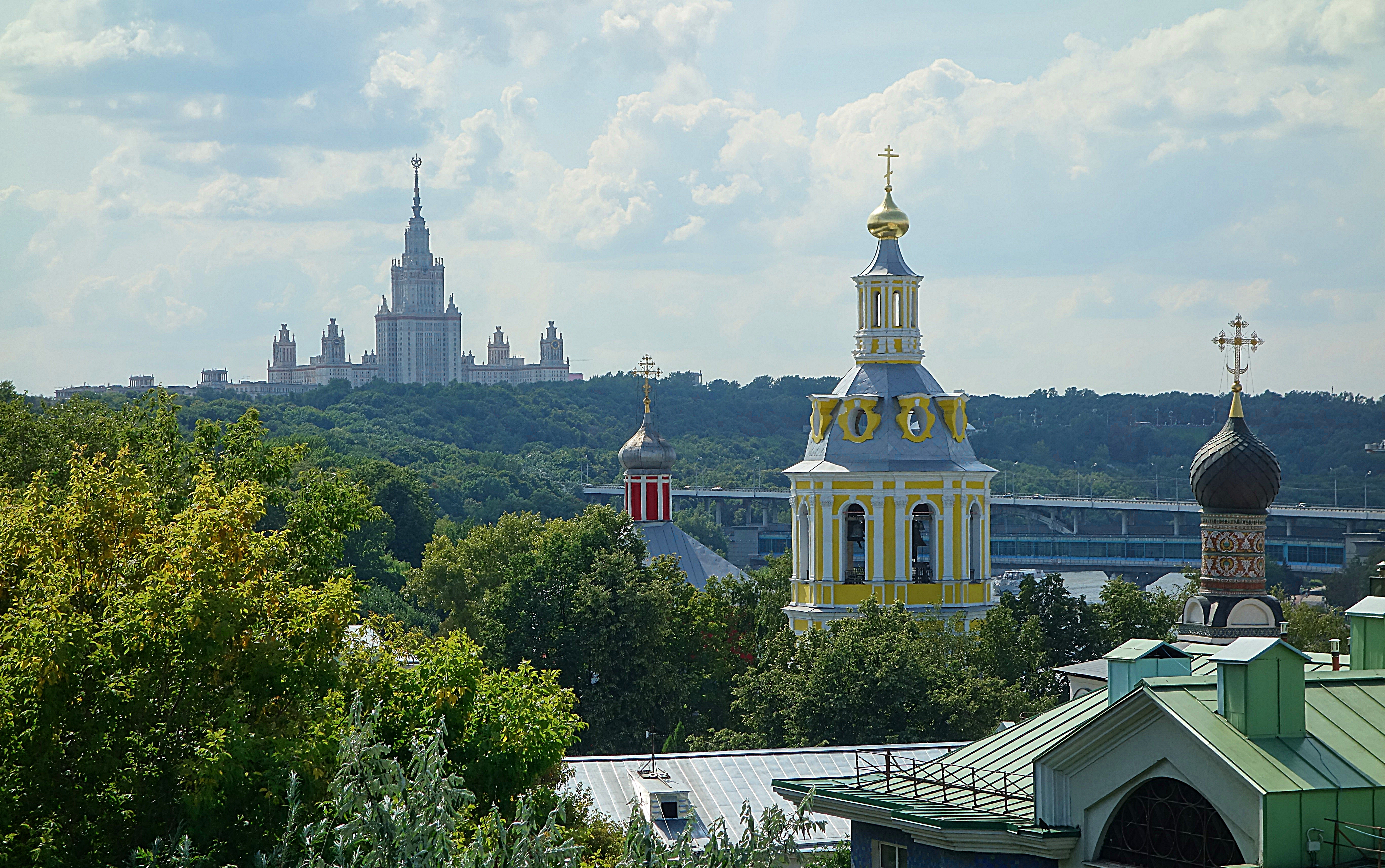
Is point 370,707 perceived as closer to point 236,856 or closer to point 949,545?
point 236,856

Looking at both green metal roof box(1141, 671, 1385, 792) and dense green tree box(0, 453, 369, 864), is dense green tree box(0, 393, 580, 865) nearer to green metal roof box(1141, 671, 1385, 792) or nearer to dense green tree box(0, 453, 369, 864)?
dense green tree box(0, 453, 369, 864)

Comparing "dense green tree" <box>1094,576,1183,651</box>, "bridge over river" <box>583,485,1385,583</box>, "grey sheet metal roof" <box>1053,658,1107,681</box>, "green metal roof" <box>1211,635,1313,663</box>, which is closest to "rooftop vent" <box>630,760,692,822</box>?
"grey sheet metal roof" <box>1053,658,1107,681</box>

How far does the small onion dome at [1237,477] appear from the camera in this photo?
37.2m

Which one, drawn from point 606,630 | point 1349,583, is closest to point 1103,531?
point 1349,583

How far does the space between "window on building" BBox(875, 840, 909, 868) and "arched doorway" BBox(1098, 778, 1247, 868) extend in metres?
2.60

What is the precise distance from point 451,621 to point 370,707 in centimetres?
3998

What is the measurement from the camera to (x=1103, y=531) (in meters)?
173

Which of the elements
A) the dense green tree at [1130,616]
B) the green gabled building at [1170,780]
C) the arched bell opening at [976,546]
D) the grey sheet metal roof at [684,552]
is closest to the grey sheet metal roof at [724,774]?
the green gabled building at [1170,780]

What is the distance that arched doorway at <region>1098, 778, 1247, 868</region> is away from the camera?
16.6 metres

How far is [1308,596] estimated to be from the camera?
336 feet

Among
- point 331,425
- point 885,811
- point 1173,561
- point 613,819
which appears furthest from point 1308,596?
point 331,425

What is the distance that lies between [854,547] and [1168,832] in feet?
113

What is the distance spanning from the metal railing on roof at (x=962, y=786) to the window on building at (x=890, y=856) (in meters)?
0.58

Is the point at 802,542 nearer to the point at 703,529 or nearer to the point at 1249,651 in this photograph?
the point at 1249,651
